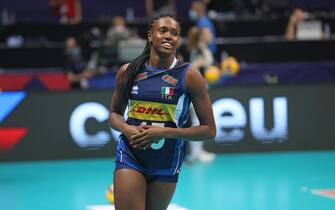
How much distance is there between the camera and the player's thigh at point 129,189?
17.6 ft

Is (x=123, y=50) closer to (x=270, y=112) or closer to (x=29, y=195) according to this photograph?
(x=270, y=112)

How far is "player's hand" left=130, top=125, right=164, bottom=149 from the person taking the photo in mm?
5301

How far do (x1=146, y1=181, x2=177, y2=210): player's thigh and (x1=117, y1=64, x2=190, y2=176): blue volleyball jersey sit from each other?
9 cm

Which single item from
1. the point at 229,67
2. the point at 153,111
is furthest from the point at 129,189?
the point at 229,67

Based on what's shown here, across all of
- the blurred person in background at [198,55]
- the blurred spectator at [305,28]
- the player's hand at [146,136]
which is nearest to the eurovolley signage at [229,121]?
the blurred person in background at [198,55]

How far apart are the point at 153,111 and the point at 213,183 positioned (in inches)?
217

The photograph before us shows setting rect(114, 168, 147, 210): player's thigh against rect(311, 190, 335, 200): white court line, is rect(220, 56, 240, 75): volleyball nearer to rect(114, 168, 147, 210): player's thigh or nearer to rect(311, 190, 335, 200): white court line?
rect(311, 190, 335, 200): white court line

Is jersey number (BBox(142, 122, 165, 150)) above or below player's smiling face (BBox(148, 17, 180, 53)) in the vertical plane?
below

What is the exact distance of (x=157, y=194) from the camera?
221 inches

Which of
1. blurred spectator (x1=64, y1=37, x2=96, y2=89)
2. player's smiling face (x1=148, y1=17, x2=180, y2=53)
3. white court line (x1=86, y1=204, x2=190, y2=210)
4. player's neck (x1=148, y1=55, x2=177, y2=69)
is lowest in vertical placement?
white court line (x1=86, y1=204, x2=190, y2=210)

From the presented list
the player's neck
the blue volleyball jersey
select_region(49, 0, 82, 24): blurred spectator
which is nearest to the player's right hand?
the blue volleyball jersey

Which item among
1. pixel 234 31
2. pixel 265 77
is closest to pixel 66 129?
pixel 265 77

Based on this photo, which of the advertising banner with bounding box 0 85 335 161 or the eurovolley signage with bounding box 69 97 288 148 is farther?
the eurovolley signage with bounding box 69 97 288 148

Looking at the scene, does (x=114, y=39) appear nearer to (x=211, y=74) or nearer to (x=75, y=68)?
(x=75, y=68)
